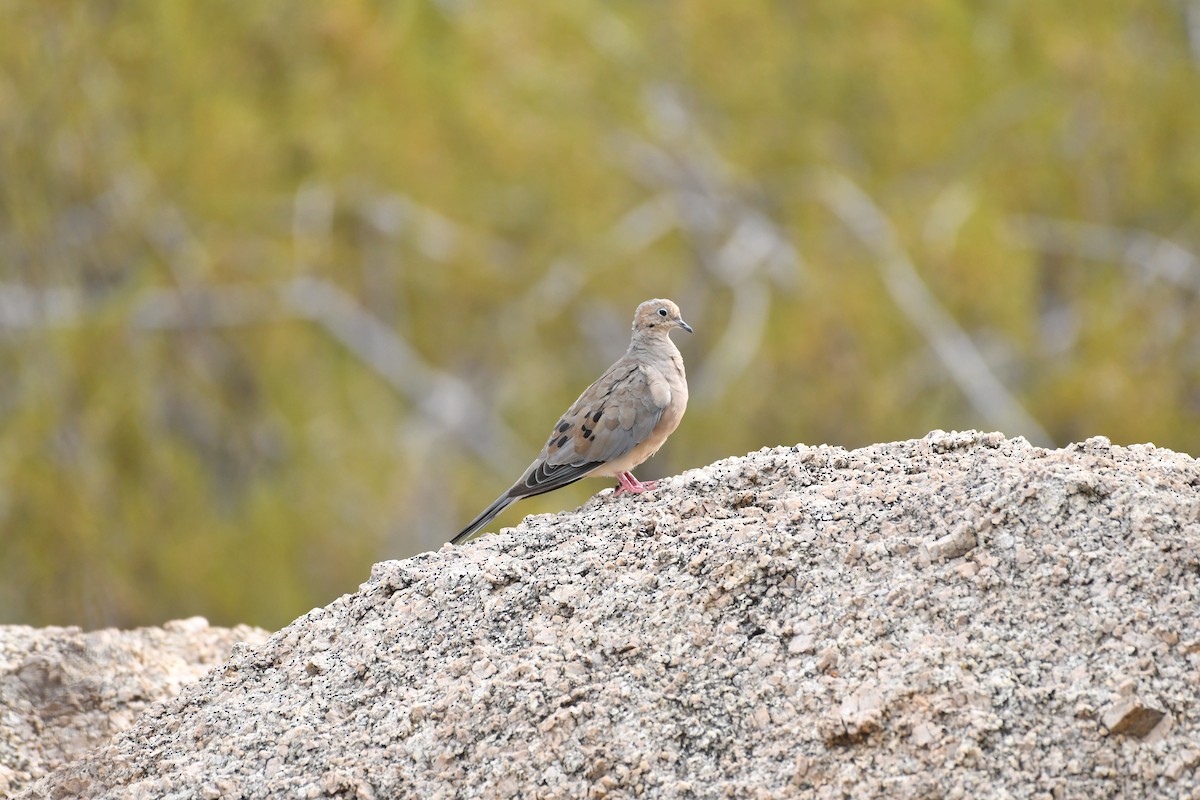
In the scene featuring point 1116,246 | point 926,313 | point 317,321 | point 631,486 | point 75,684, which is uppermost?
point 317,321

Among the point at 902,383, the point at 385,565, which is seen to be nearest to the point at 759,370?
the point at 902,383

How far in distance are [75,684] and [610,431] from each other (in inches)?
93.7

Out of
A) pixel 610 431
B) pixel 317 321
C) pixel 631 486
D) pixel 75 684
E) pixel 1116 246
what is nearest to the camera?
pixel 631 486

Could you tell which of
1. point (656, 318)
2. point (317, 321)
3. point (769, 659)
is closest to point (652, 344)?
point (656, 318)

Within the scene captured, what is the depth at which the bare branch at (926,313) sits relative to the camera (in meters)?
21.3

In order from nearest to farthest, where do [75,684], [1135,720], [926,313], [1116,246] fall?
1. [1135,720]
2. [75,684]
3. [926,313]
4. [1116,246]

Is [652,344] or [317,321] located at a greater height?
[317,321]

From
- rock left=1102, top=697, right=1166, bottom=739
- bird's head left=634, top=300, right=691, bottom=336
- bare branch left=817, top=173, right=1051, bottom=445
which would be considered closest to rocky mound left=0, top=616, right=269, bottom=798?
bird's head left=634, top=300, right=691, bottom=336

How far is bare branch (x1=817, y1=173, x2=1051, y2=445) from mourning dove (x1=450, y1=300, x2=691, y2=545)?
14.5 metres

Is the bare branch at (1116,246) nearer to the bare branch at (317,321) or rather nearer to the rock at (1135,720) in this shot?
the bare branch at (317,321)

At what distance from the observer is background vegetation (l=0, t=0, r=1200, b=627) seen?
19.8m

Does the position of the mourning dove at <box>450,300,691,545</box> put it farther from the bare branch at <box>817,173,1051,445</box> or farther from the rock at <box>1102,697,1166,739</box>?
the bare branch at <box>817,173,1051,445</box>

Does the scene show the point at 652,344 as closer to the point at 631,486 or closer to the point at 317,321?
the point at 631,486

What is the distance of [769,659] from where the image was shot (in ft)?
15.2
